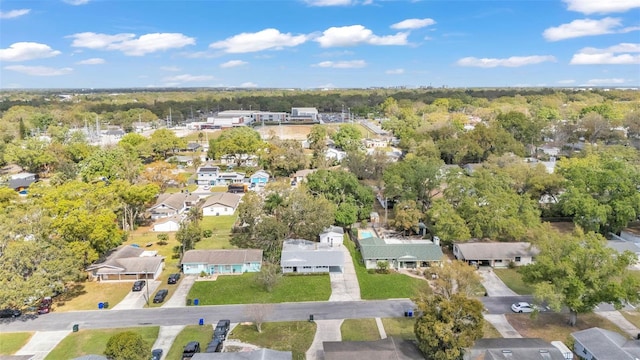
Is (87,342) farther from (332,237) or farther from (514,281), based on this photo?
(514,281)

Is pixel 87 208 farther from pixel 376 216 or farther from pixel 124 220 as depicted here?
pixel 376 216

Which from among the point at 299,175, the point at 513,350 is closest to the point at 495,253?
the point at 513,350

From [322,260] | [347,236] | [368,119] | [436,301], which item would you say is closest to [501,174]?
[347,236]

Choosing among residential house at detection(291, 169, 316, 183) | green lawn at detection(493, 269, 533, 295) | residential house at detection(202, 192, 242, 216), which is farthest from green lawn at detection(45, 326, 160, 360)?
residential house at detection(291, 169, 316, 183)

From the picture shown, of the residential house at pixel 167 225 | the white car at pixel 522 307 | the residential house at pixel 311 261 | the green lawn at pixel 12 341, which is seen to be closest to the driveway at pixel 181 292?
the residential house at pixel 311 261

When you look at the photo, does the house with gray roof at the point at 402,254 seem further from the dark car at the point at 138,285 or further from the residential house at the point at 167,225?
the residential house at the point at 167,225

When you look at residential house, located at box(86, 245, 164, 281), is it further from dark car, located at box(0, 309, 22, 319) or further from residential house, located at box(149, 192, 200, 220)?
residential house, located at box(149, 192, 200, 220)
